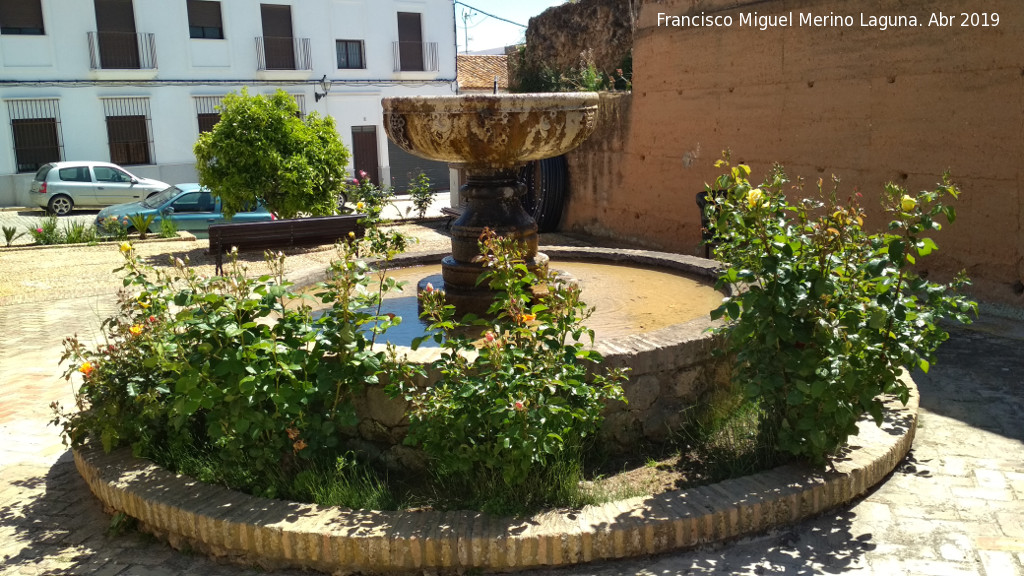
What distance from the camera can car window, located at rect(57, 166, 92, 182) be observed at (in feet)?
62.6

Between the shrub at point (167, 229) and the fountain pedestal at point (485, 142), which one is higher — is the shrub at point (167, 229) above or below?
below

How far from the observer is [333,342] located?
3.70 metres

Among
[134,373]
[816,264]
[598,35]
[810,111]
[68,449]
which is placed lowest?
[68,449]

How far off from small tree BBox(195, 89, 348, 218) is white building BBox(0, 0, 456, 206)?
11391 millimetres

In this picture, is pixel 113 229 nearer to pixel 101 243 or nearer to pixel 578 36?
pixel 101 243

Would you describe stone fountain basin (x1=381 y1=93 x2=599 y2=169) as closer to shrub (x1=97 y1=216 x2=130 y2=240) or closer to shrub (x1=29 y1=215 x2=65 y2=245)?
shrub (x1=97 y1=216 x2=130 y2=240)

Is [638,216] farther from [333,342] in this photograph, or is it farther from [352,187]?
[333,342]

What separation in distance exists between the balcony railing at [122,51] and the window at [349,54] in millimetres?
5140

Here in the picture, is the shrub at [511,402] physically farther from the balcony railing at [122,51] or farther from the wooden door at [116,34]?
the wooden door at [116,34]

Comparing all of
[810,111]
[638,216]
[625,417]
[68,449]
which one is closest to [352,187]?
[638,216]

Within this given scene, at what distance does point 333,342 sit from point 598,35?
49.3 ft

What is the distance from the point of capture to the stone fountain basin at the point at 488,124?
4785 millimetres

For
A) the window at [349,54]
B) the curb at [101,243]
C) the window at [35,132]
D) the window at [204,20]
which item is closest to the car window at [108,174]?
the window at [35,132]

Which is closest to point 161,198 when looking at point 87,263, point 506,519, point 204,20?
point 87,263
